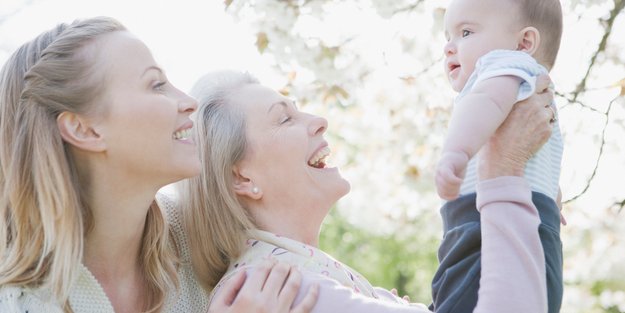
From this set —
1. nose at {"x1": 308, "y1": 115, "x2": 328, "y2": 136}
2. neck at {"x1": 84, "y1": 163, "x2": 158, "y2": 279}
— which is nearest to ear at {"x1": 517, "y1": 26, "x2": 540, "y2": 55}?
nose at {"x1": 308, "y1": 115, "x2": 328, "y2": 136}

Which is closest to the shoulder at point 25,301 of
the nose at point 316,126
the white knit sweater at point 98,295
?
the white knit sweater at point 98,295

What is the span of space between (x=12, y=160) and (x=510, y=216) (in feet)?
4.01

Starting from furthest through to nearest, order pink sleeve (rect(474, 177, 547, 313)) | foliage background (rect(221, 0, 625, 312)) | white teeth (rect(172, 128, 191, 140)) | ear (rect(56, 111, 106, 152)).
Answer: foliage background (rect(221, 0, 625, 312))
white teeth (rect(172, 128, 191, 140))
ear (rect(56, 111, 106, 152))
pink sleeve (rect(474, 177, 547, 313))

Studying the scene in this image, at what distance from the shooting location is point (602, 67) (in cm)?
477

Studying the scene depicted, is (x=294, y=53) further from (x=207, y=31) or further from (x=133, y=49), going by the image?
(x=133, y=49)

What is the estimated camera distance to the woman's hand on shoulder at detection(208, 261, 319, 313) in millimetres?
2229

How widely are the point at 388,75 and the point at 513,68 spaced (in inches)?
129

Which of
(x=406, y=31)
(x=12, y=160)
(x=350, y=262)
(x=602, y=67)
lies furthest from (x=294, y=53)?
(x=350, y=262)

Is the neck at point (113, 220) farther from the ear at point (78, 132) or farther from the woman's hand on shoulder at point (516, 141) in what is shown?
the woman's hand on shoulder at point (516, 141)

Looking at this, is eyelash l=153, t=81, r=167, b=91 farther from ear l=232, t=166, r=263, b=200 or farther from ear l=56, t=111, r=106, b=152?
ear l=232, t=166, r=263, b=200

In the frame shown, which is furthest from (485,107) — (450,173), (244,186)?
(244,186)

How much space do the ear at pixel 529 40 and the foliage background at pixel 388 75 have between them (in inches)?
37.4

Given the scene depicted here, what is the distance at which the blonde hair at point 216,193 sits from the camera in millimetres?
2520

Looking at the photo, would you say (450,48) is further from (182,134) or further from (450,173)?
(182,134)
